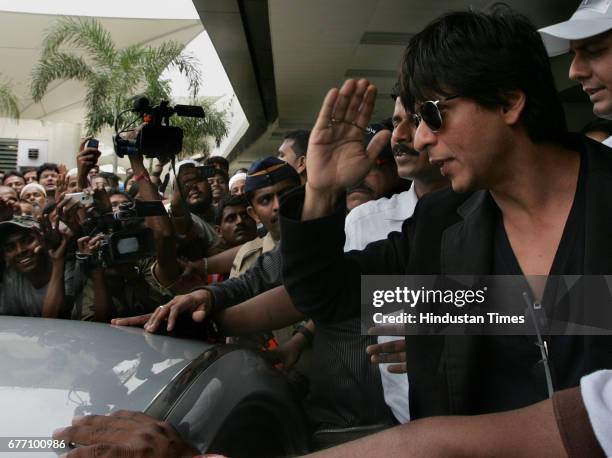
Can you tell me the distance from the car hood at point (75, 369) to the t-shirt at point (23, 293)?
0.88m

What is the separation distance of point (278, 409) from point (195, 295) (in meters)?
0.30

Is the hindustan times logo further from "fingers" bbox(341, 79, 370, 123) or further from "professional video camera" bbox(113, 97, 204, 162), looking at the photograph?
"professional video camera" bbox(113, 97, 204, 162)

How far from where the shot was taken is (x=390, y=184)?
225 cm

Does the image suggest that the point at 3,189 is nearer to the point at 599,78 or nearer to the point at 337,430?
the point at 337,430

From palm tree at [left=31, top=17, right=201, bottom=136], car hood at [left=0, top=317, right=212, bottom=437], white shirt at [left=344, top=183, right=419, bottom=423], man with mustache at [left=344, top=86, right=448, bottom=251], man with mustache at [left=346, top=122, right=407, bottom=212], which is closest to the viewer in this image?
car hood at [left=0, top=317, right=212, bottom=437]

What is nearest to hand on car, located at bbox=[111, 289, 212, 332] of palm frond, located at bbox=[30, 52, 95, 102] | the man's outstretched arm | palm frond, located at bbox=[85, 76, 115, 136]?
the man's outstretched arm

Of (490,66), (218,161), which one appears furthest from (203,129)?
(490,66)

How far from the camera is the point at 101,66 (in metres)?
4.16

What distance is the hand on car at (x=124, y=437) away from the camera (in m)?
0.91

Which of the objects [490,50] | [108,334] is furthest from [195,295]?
[490,50]

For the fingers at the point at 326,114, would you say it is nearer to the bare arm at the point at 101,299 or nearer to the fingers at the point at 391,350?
the fingers at the point at 391,350

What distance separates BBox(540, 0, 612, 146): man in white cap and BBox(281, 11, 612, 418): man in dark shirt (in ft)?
1.27

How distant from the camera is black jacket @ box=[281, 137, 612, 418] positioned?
1059 mm

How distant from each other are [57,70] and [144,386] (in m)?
3.64
